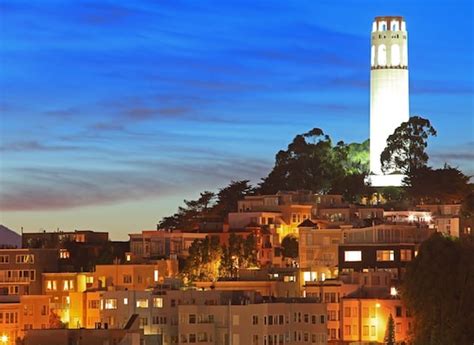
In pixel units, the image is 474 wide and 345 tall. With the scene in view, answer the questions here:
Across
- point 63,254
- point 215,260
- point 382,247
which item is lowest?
point 215,260

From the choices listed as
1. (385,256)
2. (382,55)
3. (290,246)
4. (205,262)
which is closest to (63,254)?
(290,246)

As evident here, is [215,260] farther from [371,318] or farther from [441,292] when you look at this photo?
[441,292]

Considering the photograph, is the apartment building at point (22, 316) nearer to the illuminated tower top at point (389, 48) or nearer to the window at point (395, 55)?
the illuminated tower top at point (389, 48)

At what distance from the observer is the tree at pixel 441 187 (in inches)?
4870

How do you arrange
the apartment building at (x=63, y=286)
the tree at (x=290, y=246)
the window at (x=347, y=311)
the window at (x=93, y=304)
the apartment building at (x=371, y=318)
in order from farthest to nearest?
the tree at (x=290, y=246) < the apartment building at (x=63, y=286) < the window at (x=93, y=304) < the window at (x=347, y=311) < the apartment building at (x=371, y=318)

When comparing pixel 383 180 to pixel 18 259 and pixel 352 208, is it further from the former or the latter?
pixel 18 259

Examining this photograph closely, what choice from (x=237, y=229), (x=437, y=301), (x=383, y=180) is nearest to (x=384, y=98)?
(x=383, y=180)

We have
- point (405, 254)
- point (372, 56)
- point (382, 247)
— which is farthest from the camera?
point (372, 56)

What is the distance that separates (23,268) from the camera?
118m

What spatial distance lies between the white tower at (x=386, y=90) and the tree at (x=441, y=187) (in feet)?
10.2

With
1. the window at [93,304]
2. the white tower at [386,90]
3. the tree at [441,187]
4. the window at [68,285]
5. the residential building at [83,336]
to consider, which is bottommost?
the residential building at [83,336]

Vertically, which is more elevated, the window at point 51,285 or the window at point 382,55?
the window at point 382,55

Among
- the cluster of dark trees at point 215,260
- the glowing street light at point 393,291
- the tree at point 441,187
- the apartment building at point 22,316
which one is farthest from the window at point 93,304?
the tree at point 441,187

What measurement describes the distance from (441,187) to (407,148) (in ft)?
9.89
